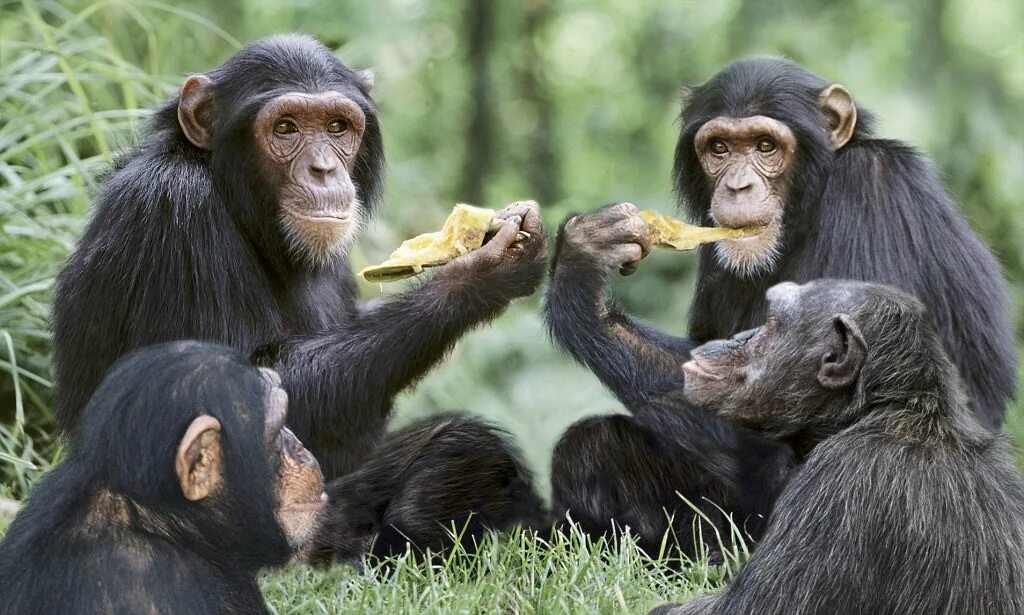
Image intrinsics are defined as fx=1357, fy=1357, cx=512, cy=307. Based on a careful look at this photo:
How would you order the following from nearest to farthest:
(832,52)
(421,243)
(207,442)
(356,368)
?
(207,442) < (356,368) < (421,243) < (832,52)

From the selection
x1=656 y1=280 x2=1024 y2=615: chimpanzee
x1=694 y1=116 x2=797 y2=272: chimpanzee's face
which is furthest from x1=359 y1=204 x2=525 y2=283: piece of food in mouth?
x1=656 y1=280 x2=1024 y2=615: chimpanzee

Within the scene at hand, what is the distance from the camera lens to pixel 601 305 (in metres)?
6.85

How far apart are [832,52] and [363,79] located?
5.37 m

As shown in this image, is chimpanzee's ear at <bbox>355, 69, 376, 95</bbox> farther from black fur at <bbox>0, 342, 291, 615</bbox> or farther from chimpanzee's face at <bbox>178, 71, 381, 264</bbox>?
black fur at <bbox>0, 342, 291, 615</bbox>

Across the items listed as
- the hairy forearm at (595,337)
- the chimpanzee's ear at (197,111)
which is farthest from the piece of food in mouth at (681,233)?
the chimpanzee's ear at (197,111)

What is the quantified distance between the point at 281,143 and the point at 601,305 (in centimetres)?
178

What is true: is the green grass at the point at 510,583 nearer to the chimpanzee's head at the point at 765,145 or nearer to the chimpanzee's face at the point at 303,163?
the chimpanzee's face at the point at 303,163

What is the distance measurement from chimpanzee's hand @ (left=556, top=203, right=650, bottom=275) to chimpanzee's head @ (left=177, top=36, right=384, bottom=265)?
1.12 meters

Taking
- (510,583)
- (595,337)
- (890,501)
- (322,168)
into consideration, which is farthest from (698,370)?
(322,168)

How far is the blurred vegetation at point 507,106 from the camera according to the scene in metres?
9.04

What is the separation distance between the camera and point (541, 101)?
1608 cm

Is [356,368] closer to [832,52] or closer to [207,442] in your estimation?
[207,442]

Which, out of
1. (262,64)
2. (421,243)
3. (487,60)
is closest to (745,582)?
(421,243)

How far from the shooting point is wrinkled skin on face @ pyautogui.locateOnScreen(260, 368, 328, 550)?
4.98m
